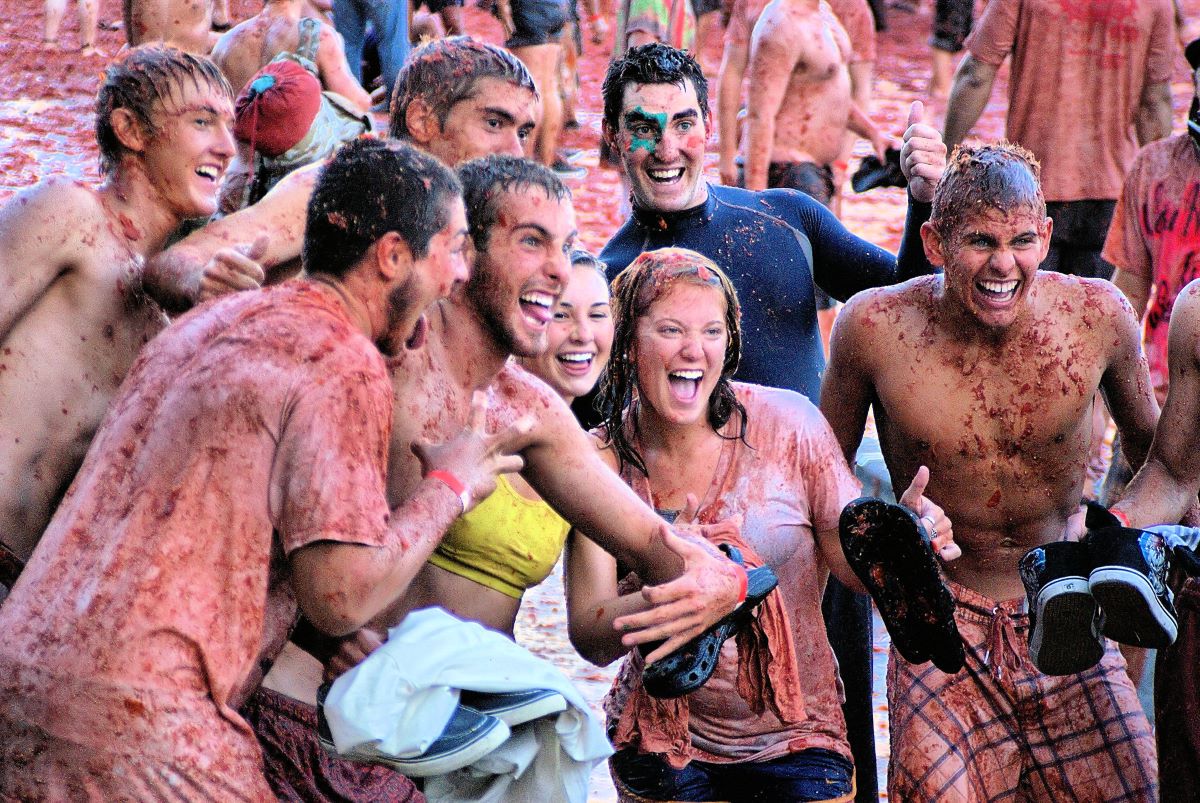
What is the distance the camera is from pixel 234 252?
3215 millimetres

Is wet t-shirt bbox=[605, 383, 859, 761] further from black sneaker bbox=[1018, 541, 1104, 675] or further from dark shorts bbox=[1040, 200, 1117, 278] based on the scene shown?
dark shorts bbox=[1040, 200, 1117, 278]

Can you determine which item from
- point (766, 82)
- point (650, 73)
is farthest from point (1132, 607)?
point (766, 82)

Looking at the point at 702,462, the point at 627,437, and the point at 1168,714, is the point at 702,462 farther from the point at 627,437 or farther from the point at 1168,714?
the point at 1168,714

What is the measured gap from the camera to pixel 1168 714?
343 cm

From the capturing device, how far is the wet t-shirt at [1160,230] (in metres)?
5.72

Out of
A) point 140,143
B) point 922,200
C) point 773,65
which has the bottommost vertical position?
point 773,65

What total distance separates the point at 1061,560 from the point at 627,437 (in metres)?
1.01

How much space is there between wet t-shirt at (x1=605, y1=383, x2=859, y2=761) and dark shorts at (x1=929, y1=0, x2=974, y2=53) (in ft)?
30.6

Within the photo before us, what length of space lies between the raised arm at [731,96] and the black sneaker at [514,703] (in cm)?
555

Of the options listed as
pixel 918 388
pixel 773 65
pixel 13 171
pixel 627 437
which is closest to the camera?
pixel 627 437

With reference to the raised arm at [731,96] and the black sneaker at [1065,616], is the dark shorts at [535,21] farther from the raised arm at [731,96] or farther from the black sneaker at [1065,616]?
the black sneaker at [1065,616]

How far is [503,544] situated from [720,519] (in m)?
0.53

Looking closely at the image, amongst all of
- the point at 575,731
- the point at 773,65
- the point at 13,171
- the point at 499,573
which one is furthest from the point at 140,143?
the point at 13,171

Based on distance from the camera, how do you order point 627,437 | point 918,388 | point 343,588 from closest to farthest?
point 343,588
point 627,437
point 918,388
